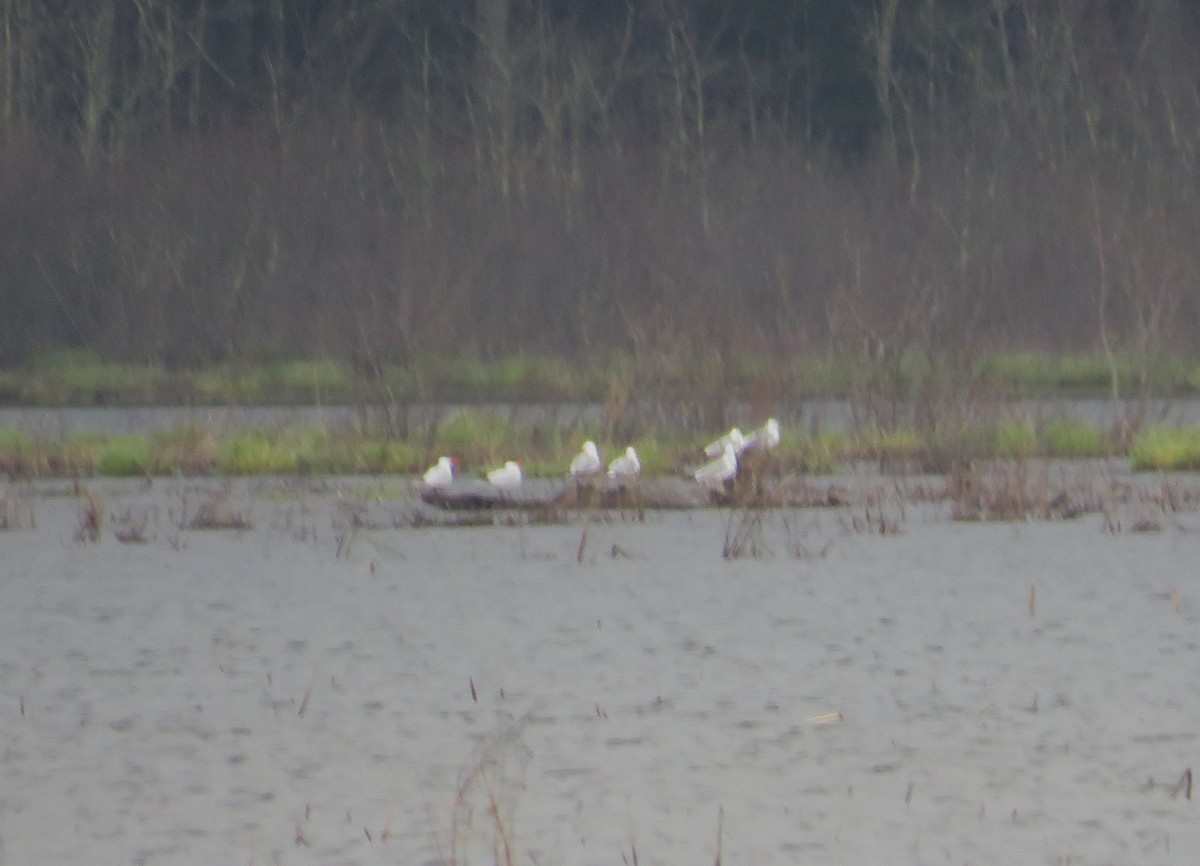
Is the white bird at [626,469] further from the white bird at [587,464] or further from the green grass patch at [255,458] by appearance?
the green grass patch at [255,458]

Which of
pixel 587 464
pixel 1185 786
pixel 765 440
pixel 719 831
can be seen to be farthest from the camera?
pixel 765 440

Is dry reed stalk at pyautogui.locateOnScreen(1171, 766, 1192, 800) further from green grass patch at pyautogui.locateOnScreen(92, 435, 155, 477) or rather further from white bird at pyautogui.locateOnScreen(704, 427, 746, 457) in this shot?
green grass patch at pyautogui.locateOnScreen(92, 435, 155, 477)

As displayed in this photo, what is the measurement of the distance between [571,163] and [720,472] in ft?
68.9

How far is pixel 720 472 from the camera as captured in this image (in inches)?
608

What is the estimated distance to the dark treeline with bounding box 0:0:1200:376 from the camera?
31.6m

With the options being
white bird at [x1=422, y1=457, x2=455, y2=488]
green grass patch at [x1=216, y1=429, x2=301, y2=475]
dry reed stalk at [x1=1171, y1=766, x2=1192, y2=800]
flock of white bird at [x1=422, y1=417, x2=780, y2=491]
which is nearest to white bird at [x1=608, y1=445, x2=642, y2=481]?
flock of white bird at [x1=422, y1=417, x2=780, y2=491]

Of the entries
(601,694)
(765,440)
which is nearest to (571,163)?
(765,440)

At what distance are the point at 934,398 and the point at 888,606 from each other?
24.3 ft

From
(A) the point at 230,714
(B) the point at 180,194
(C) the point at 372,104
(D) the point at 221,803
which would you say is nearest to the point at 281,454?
(A) the point at 230,714

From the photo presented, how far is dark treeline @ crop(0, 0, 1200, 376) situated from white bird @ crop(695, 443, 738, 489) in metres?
11.3

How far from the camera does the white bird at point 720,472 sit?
15406mm

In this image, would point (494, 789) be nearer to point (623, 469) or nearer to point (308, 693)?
point (308, 693)

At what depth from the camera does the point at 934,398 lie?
1884cm

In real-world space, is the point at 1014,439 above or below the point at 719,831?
above
